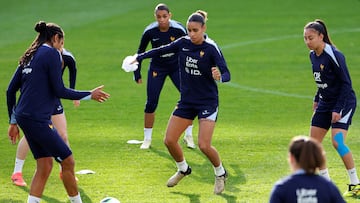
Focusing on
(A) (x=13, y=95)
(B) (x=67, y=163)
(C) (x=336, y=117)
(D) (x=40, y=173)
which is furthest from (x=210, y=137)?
(A) (x=13, y=95)

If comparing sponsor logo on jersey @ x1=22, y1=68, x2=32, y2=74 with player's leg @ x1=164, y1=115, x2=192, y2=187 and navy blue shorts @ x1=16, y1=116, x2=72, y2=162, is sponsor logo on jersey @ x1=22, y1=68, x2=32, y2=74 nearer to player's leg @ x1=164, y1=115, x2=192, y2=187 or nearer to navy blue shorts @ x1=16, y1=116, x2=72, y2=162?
navy blue shorts @ x1=16, y1=116, x2=72, y2=162

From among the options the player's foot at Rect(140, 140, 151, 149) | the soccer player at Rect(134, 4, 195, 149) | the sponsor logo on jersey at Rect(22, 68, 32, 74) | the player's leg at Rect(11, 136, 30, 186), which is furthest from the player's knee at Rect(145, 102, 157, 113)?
the sponsor logo on jersey at Rect(22, 68, 32, 74)

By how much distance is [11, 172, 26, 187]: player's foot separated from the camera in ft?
39.1

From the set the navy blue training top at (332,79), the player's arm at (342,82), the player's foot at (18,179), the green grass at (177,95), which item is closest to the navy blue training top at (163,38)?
the green grass at (177,95)

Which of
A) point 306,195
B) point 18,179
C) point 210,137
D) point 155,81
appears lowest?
point 18,179

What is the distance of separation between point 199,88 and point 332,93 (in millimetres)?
1703

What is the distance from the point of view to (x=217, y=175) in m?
11.4

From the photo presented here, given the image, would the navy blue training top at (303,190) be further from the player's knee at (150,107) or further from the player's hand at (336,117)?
the player's knee at (150,107)

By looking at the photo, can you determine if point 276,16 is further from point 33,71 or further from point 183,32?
point 33,71

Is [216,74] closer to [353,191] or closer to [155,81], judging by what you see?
[353,191]

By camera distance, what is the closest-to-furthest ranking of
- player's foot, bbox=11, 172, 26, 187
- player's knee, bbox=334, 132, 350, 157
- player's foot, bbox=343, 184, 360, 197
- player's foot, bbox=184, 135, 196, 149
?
player's knee, bbox=334, 132, 350, 157
player's foot, bbox=343, 184, 360, 197
player's foot, bbox=11, 172, 26, 187
player's foot, bbox=184, 135, 196, 149

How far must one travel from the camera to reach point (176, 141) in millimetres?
11508

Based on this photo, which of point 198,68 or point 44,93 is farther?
point 198,68

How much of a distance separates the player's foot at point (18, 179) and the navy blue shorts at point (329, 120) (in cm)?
398
